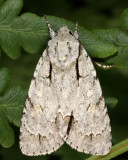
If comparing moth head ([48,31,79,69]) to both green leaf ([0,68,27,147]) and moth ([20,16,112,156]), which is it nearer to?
moth ([20,16,112,156])

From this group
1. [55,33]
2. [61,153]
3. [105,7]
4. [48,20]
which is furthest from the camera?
[105,7]

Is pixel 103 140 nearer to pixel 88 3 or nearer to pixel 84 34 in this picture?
pixel 84 34

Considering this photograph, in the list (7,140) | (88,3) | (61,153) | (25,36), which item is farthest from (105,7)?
(7,140)

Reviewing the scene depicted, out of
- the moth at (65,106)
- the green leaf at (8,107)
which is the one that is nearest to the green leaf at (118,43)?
the moth at (65,106)

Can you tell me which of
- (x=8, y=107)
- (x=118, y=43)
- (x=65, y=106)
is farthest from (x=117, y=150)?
(x=8, y=107)

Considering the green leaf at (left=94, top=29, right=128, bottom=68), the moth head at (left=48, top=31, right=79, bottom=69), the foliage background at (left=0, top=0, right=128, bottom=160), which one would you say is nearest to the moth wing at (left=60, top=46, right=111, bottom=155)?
the moth head at (left=48, top=31, right=79, bottom=69)
